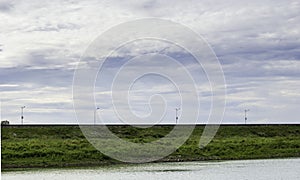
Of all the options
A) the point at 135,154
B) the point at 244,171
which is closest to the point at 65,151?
the point at 135,154

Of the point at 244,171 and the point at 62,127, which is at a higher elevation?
the point at 62,127

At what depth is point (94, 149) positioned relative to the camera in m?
66.4

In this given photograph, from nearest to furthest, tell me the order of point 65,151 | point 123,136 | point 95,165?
point 95,165, point 65,151, point 123,136

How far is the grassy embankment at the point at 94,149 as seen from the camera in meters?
61.3

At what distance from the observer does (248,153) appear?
71312mm

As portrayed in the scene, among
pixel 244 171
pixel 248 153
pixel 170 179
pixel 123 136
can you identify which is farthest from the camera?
pixel 123 136

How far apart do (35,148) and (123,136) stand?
23.2m

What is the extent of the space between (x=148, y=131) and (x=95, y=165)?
103 feet

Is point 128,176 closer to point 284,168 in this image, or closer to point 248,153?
point 284,168

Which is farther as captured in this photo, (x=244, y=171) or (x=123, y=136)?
(x=123, y=136)

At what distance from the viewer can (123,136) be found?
8569 cm

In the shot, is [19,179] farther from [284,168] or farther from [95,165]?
[284,168]

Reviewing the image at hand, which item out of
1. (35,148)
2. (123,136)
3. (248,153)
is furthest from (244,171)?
(123,136)

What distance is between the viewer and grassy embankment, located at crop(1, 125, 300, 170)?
201 ft
